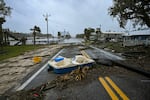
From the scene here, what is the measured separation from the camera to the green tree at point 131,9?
19544mm

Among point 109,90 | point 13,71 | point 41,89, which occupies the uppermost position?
point 109,90

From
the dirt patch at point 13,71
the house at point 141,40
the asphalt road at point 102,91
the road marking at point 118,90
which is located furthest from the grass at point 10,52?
the house at point 141,40

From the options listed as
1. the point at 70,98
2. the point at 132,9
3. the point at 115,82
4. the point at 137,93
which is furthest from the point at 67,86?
the point at 132,9

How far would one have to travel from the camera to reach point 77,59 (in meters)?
8.10

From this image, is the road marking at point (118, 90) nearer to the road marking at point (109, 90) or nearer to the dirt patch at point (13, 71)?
the road marking at point (109, 90)

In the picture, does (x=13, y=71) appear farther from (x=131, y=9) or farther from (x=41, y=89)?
(x=131, y=9)

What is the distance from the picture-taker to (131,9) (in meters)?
21.5

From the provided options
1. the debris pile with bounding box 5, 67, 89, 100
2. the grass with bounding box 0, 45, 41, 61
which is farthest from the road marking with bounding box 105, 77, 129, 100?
the grass with bounding box 0, 45, 41, 61

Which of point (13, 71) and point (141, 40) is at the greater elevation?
point (141, 40)

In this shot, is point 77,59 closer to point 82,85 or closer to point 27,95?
point 82,85

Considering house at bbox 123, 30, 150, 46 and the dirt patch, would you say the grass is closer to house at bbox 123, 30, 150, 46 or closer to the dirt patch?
the dirt patch

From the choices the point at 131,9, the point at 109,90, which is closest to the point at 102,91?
the point at 109,90

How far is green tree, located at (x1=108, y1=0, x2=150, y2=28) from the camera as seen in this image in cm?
1954

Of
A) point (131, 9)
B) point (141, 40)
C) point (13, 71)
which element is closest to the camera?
point (13, 71)
